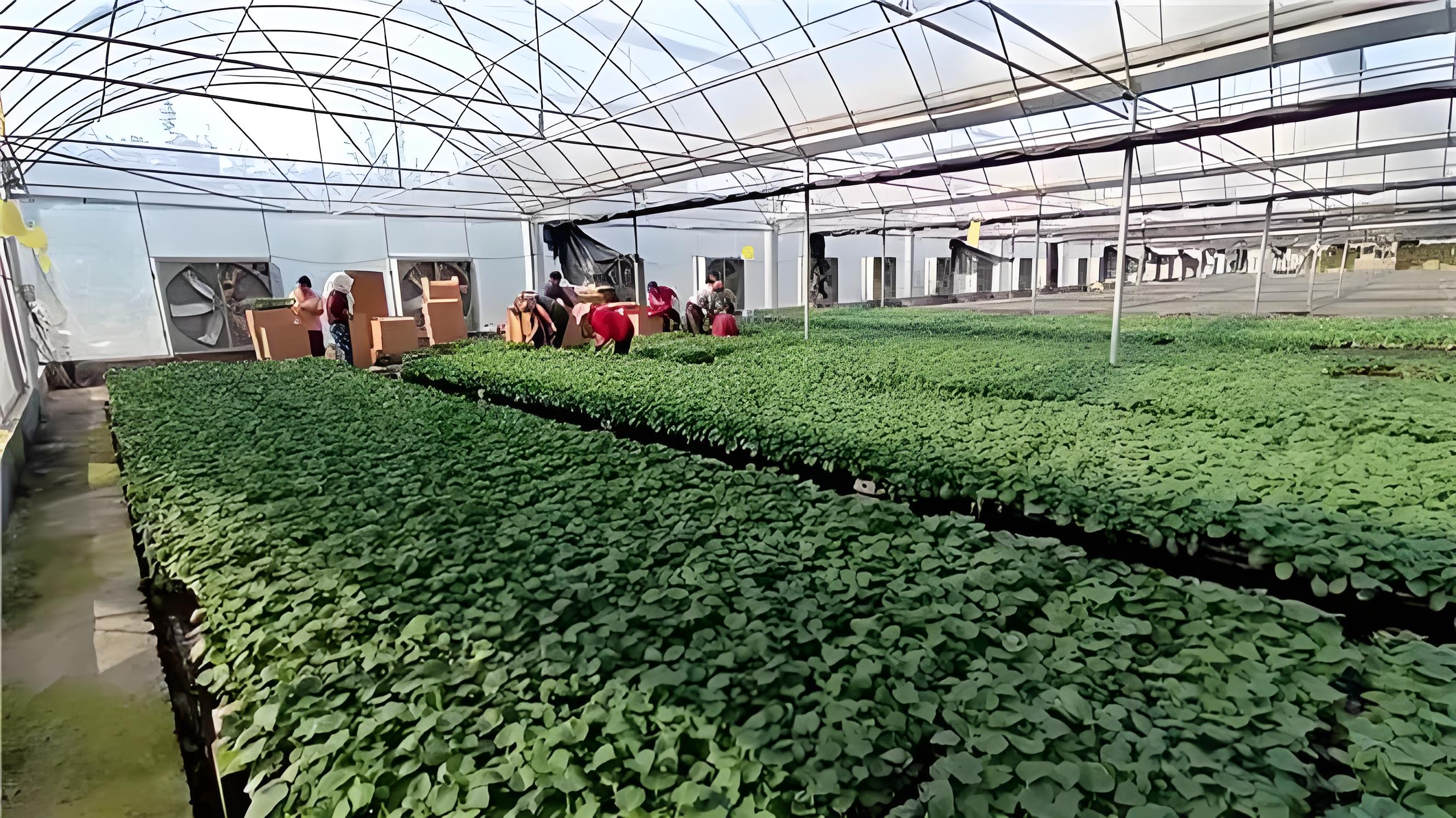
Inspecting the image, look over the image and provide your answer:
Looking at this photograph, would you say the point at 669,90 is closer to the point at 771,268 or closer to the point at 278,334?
the point at 278,334

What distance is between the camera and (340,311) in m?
12.2

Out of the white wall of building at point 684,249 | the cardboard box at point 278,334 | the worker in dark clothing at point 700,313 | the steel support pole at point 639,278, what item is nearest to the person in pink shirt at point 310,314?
the cardboard box at point 278,334

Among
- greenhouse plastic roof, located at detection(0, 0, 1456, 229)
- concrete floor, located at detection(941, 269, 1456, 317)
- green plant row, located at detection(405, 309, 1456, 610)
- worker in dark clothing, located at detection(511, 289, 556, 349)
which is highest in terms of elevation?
greenhouse plastic roof, located at detection(0, 0, 1456, 229)

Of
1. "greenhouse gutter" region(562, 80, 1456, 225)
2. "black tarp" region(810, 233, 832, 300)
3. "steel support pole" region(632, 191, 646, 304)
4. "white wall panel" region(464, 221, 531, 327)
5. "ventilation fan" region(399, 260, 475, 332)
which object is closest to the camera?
"greenhouse gutter" region(562, 80, 1456, 225)

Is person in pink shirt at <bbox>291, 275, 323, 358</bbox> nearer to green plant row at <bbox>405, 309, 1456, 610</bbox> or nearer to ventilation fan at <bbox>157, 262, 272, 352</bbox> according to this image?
ventilation fan at <bbox>157, 262, 272, 352</bbox>

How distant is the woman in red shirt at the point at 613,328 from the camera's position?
36.6ft

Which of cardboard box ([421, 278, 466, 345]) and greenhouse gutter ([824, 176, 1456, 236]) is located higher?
greenhouse gutter ([824, 176, 1456, 236])

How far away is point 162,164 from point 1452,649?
1773cm

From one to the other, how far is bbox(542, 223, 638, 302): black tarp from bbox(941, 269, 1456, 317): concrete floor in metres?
11.9

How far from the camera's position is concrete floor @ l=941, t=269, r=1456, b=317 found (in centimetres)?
1980

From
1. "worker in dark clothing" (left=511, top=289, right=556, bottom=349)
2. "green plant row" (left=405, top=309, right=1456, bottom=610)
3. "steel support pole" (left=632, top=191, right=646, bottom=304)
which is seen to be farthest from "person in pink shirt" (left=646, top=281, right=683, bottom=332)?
"steel support pole" (left=632, top=191, right=646, bottom=304)

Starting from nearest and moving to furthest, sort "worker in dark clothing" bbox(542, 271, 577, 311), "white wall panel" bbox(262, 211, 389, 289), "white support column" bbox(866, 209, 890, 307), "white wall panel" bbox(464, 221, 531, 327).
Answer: "worker in dark clothing" bbox(542, 271, 577, 311) → "white wall panel" bbox(262, 211, 389, 289) → "white wall panel" bbox(464, 221, 531, 327) → "white support column" bbox(866, 209, 890, 307)

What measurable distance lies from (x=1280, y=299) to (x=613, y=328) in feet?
91.3

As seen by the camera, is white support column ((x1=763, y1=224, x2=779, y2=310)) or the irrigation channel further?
white support column ((x1=763, y1=224, x2=779, y2=310))
